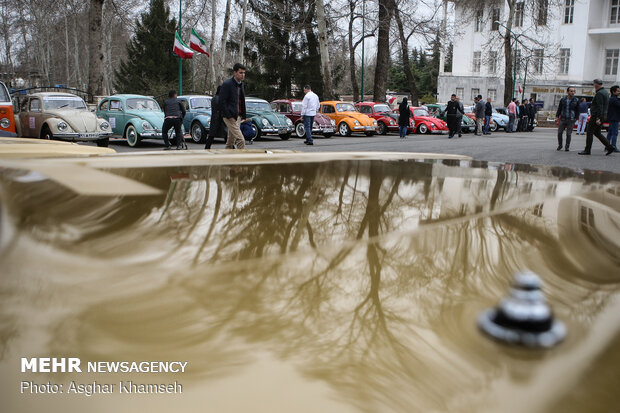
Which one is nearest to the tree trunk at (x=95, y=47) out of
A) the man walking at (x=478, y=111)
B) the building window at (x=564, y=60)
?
the man walking at (x=478, y=111)

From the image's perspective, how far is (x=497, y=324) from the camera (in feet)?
3.06

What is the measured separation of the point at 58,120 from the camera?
1361 centimetres

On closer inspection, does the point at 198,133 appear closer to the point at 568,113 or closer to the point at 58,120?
the point at 58,120

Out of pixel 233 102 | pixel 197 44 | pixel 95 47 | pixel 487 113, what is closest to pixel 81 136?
pixel 233 102

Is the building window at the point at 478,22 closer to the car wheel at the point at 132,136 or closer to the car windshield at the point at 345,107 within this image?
the car windshield at the point at 345,107

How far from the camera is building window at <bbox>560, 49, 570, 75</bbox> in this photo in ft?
146

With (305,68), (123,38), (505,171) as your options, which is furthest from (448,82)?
(505,171)

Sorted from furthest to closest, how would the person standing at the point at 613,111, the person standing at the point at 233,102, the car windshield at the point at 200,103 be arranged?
the car windshield at the point at 200,103, the person standing at the point at 613,111, the person standing at the point at 233,102

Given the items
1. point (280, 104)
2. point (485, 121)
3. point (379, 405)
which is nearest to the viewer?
point (379, 405)

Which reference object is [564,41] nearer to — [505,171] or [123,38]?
[123,38]

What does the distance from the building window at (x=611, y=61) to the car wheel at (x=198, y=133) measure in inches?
1575

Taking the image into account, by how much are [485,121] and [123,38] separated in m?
45.1

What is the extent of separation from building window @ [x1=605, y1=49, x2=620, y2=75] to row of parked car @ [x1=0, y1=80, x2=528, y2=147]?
2865cm

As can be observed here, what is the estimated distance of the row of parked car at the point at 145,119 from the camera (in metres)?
13.8
